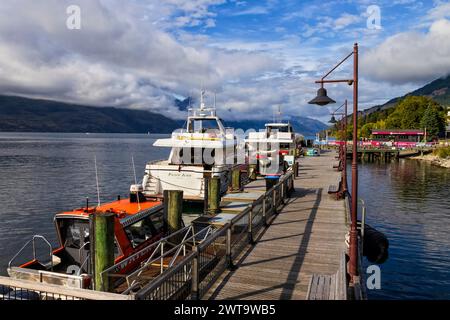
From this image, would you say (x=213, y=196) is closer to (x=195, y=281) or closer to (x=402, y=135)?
(x=195, y=281)

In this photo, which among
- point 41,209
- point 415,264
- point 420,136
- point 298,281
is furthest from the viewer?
point 420,136

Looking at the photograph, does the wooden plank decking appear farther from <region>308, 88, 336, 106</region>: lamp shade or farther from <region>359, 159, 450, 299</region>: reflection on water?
<region>308, 88, 336, 106</region>: lamp shade

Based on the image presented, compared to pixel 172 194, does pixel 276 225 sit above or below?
below

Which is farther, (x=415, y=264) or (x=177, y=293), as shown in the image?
(x=415, y=264)

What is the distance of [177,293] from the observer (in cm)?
784

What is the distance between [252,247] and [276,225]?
3.03 m

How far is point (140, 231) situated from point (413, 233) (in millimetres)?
17957

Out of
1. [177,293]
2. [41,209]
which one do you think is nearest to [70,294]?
[177,293]

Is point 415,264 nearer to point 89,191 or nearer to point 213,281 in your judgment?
point 213,281

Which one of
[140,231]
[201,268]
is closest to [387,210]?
[140,231]

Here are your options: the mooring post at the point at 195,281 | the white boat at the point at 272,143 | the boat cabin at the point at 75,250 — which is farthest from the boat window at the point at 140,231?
the white boat at the point at 272,143

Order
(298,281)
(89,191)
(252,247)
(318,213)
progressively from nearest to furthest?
1. (298,281)
2. (252,247)
3. (318,213)
4. (89,191)

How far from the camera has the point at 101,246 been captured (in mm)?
10375
